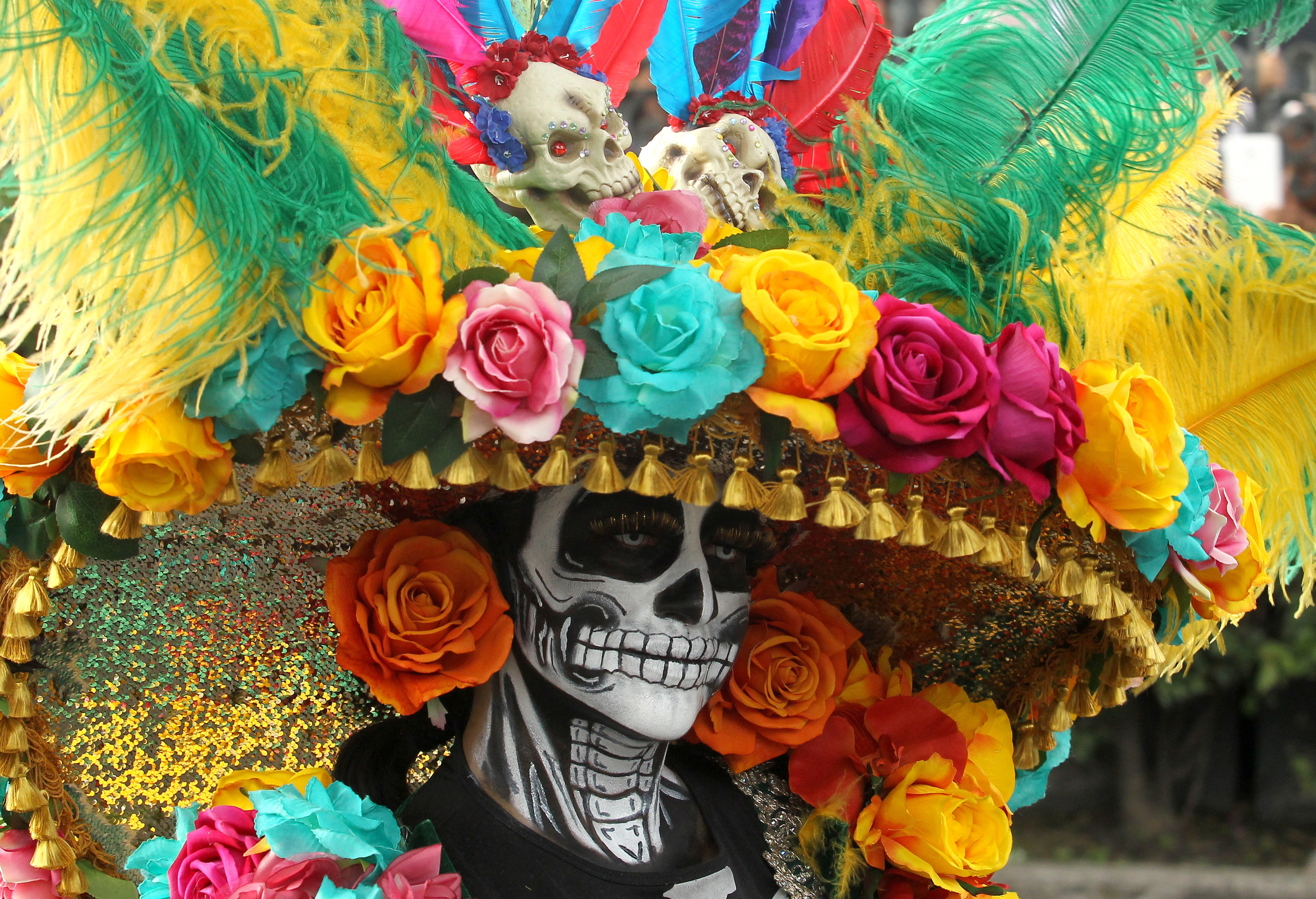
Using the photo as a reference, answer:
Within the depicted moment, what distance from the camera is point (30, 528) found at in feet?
4.03

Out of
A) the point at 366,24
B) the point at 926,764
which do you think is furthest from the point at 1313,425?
the point at 366,24

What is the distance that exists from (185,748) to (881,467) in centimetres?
98

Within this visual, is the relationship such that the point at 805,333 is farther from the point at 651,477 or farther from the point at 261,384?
the point at 261,384

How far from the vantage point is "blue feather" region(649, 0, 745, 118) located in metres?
1.68

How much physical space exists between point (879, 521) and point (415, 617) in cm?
54

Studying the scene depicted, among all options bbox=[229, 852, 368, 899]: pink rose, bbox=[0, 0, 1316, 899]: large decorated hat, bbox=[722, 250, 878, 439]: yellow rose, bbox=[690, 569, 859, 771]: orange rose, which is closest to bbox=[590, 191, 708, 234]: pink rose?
bbox=[0, 0, 1316, 899]: large decorated hat

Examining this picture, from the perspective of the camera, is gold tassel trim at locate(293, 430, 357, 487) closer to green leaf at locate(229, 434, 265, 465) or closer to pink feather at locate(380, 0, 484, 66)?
green leaf at locate(229, 434, 265, 465)

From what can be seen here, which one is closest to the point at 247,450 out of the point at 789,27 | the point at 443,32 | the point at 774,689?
the point at 443,32

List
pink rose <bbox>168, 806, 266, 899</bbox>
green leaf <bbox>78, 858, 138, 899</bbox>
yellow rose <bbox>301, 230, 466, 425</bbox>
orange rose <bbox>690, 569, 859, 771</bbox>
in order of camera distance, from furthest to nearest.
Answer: orange rose <bbox>690, 569, 859, 771</bbox>, green leaf <bbox>78, 858, 138, 899</bbox>, pink rose <bbox>168, 806, 266, 899</bbox>, yellow rose <bbox>301, 230, 466, 425</bbox>

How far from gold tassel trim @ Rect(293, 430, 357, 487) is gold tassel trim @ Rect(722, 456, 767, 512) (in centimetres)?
36

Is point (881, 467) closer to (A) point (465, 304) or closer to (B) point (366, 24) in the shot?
(A) point (465, 304)

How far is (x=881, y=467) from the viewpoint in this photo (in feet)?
3.81

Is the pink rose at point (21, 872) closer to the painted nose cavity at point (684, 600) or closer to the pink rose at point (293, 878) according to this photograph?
the pink rose at point (293, 878)

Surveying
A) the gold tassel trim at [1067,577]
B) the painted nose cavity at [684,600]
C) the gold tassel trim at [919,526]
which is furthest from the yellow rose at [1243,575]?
the painted nose cavity at [684,600]
